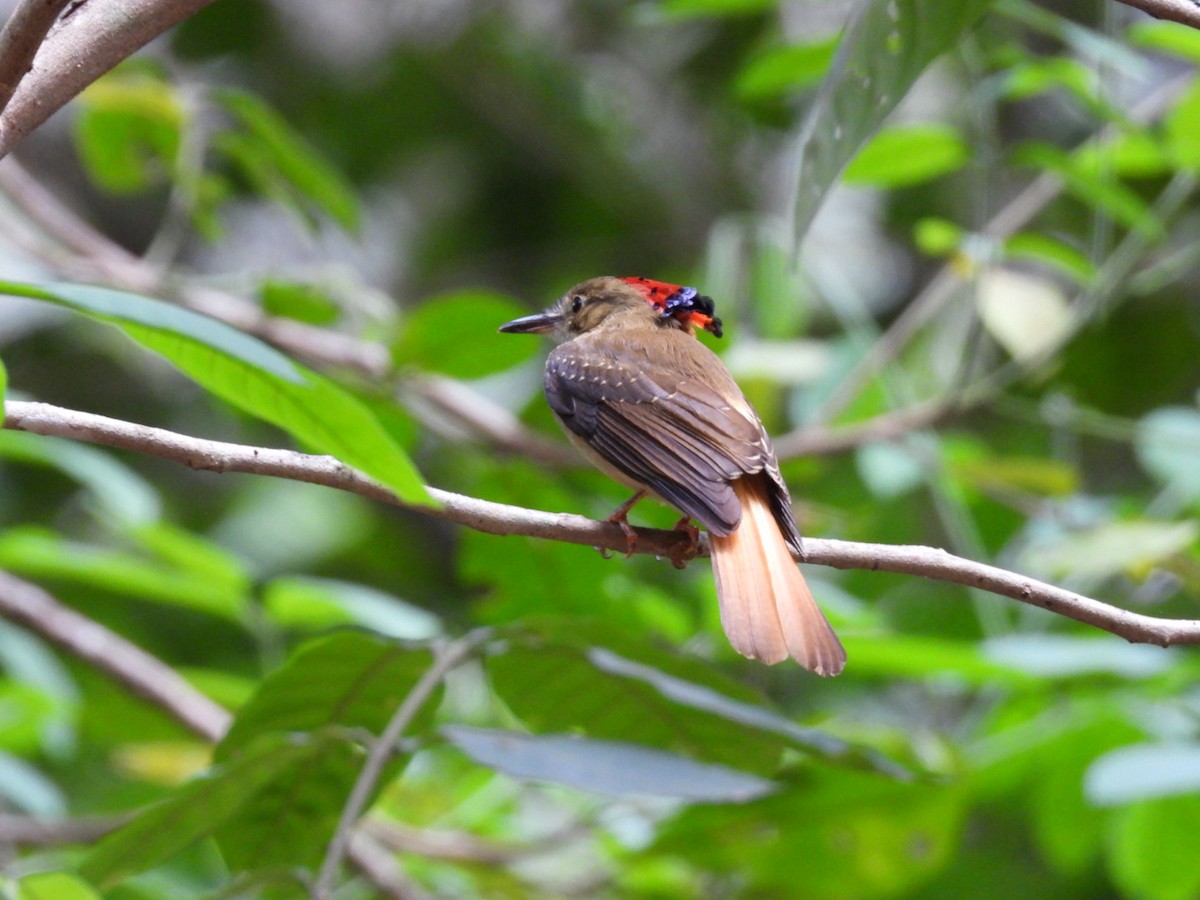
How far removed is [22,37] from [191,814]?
1.06m

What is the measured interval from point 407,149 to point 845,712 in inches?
135

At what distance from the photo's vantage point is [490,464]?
3.29 meters

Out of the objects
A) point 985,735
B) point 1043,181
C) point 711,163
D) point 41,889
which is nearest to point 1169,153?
point 1043,181

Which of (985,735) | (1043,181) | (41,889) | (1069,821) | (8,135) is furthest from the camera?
(1043,181)

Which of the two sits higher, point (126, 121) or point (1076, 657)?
point (126, 121)

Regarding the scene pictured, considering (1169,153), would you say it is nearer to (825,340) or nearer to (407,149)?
(825,340)

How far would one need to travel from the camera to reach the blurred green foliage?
1991mm

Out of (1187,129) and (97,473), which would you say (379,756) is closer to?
(97,473)

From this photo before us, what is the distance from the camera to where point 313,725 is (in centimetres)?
205

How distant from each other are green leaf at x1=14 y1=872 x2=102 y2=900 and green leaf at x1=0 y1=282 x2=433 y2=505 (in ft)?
1.99

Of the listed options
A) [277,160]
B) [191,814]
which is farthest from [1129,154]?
[191,814]

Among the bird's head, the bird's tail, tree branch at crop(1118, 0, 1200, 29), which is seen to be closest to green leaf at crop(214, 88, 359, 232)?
the bird's head

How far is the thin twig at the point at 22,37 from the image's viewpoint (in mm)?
1175

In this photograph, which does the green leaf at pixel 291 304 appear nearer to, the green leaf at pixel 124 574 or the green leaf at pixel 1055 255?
the green leaf at pixel 124 574
